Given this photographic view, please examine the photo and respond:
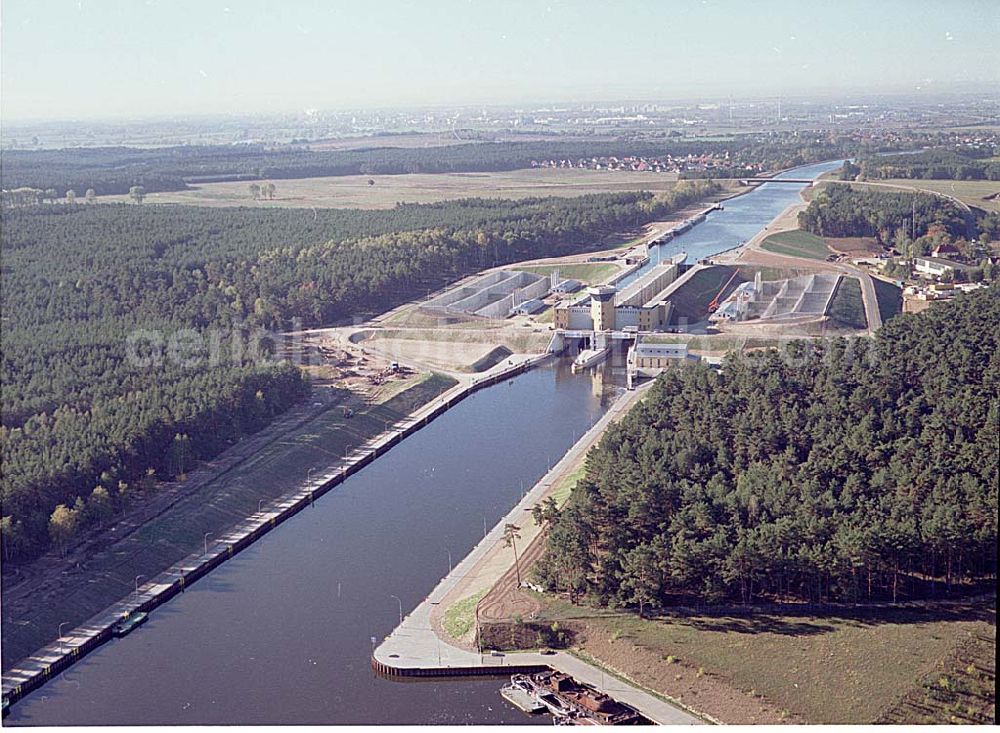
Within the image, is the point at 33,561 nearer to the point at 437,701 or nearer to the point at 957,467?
the point at 437,701

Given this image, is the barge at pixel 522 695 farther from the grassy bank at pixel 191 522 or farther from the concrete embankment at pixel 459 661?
the grassy bank at pixel 191 522

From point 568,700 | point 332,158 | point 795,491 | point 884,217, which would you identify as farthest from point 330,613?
point 332,158

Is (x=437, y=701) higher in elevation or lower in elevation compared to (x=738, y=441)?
lower

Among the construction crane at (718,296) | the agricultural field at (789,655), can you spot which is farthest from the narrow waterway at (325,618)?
the construction crane at (718,296)

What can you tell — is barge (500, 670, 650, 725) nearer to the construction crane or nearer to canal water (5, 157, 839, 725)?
canal water (5, 157, 839, 725)

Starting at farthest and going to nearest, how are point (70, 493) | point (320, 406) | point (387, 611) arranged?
point (320, 406)
point (70, 493)
point (387, 611)

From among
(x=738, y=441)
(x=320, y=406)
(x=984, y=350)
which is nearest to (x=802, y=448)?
(x=738, y=441)

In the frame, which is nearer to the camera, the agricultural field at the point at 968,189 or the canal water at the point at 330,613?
the canal water at the point at 330,613

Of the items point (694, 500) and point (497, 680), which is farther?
point (694, 500)
